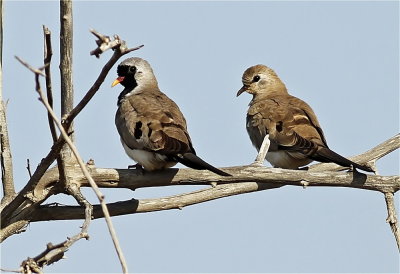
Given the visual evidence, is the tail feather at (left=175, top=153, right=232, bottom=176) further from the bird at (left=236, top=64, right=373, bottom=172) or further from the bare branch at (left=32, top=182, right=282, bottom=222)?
the bird at (left=236, top=64, right=373, bottom=172)

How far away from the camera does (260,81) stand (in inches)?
372

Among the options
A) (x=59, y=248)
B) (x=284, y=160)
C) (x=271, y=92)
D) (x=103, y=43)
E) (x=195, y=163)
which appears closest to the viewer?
(x=103, y=43)

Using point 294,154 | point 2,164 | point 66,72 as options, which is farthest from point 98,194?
point 294,154

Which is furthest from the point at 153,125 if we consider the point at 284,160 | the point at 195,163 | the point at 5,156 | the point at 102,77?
the point at 102,77

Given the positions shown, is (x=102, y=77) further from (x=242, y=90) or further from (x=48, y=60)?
(x=242, y=90)

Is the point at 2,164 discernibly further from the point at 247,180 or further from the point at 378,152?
the point at 378,152

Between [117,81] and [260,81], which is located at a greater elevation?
[260,81]

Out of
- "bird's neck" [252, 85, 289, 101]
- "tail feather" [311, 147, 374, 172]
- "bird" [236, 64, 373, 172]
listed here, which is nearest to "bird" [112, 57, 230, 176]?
"bird" [236, 64, 373, 172]

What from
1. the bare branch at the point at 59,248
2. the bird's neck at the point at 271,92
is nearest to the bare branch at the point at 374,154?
the bird's neck at the point at 271,92

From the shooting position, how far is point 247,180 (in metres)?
6.16

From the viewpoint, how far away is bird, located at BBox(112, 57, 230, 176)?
6.20m

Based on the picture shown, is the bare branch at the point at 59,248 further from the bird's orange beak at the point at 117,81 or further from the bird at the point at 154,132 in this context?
the bird's orange beak at the point at 117,81

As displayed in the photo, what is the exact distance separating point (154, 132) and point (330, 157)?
5.28ft

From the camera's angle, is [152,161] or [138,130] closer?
[152,161]
